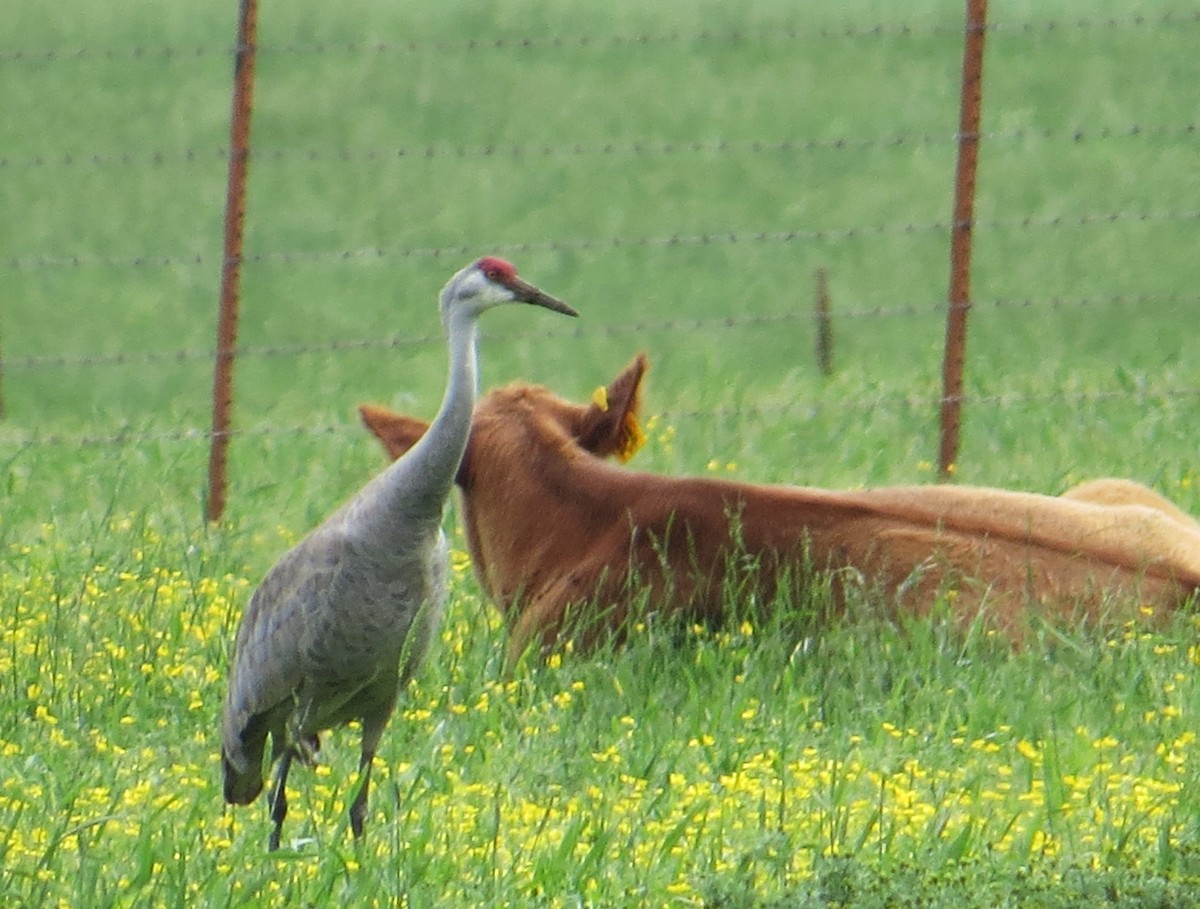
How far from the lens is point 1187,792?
15.4 ft

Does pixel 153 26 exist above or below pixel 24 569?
above

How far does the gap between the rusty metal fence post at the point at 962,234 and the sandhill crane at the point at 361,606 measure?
11.6 ft

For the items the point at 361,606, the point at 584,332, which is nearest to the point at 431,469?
the point at 361,606

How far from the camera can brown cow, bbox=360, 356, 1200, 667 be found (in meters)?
5.99

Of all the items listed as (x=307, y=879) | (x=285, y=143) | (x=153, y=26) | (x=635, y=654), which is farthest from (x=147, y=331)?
(x=307, y=879)

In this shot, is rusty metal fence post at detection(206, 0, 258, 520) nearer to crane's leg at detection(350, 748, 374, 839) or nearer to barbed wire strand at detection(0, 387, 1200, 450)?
barbed wire strand at detection(0, 387, 1200, 450)

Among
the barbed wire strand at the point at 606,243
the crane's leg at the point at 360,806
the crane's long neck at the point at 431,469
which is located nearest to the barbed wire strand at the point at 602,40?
the barbed wire strand at the point at 606,243

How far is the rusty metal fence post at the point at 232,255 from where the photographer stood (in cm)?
788

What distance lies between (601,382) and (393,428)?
5.86 meters

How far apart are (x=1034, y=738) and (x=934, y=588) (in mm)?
700

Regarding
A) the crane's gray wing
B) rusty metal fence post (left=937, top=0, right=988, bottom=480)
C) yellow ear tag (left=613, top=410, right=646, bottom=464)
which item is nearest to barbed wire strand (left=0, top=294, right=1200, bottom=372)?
rusty metal fence post (left=937, top=0, right=988, bottom=480)

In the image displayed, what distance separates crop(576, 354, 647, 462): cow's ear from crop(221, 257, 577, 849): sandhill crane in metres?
1.46

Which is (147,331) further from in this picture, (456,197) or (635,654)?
(635,654)

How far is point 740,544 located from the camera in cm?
598
